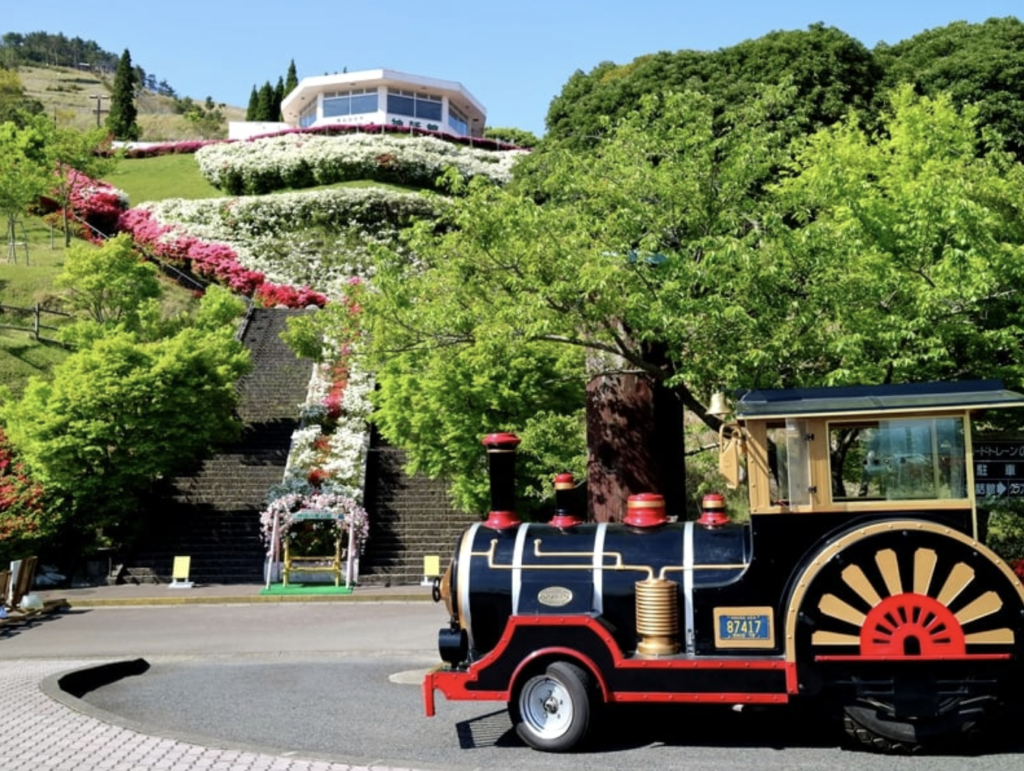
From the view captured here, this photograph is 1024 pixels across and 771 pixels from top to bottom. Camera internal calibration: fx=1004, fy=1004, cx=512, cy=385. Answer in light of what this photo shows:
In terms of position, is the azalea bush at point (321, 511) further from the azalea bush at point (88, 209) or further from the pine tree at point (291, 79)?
the pine tree at point (291, 79)

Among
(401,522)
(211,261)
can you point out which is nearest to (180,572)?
(401,522)

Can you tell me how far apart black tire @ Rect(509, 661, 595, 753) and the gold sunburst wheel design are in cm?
184

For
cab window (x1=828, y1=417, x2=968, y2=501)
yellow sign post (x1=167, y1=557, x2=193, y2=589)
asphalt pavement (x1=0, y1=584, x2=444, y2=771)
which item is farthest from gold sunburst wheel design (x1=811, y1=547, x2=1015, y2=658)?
yellow sign post (x1=167, y1=557, x2=193, y2=589)

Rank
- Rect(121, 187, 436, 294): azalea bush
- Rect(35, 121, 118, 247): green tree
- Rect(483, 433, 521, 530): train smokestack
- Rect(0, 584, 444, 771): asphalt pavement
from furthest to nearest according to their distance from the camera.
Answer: Rect(121, 187, 436, 294): azalea bush → Rect(35, 121, 118, 247): green tree → Rect(483, 433, 521, 530): train smokestack → Rect(0, 584, 444, 771): asphalt pavement

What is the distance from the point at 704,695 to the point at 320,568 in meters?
16.1

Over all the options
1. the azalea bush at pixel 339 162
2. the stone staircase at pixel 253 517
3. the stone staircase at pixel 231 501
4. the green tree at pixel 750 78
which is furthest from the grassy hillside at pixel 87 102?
the stone staircase at pixel 253 517

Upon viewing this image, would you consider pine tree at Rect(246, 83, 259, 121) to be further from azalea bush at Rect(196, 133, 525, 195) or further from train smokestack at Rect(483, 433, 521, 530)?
train smokestack at Rect(483, 433, 521, 530)

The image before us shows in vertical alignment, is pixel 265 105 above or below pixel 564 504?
above

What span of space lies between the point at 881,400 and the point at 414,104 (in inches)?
2792

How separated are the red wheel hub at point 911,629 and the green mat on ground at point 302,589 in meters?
15.9

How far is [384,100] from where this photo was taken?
241 feet

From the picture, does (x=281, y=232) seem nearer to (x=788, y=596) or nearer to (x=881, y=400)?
(x=881, y=400)

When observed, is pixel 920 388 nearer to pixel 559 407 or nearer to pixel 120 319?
pixel 559 407

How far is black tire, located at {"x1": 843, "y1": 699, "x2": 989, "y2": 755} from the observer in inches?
294
